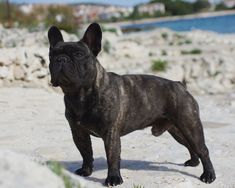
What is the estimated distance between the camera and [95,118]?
216 inches

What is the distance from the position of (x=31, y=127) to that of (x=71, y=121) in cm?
351

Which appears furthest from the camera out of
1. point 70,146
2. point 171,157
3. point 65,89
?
point 70,146

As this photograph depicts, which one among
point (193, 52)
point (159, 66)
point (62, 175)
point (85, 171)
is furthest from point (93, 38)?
point (193, 52)

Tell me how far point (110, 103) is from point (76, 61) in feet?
1.80

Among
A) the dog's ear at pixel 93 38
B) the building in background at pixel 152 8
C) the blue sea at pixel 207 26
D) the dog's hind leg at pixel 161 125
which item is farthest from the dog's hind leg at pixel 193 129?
the building in background at pixel 152 8

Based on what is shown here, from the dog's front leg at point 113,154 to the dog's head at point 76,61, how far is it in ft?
1.71

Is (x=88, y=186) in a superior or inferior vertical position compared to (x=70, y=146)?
superior

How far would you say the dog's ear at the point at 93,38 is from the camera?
550 centimetres

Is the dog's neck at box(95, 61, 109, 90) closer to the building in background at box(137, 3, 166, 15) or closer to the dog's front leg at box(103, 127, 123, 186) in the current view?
the dog's front leg at box(103, 127, 123, 186)

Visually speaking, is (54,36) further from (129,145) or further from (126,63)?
(126,63)

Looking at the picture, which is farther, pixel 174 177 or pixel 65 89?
pixel 174 177

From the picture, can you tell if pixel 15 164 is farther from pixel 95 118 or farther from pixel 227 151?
pixel 227 151

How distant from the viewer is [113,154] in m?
5.59

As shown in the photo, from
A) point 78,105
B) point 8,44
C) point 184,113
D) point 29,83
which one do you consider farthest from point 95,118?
point 8,44
